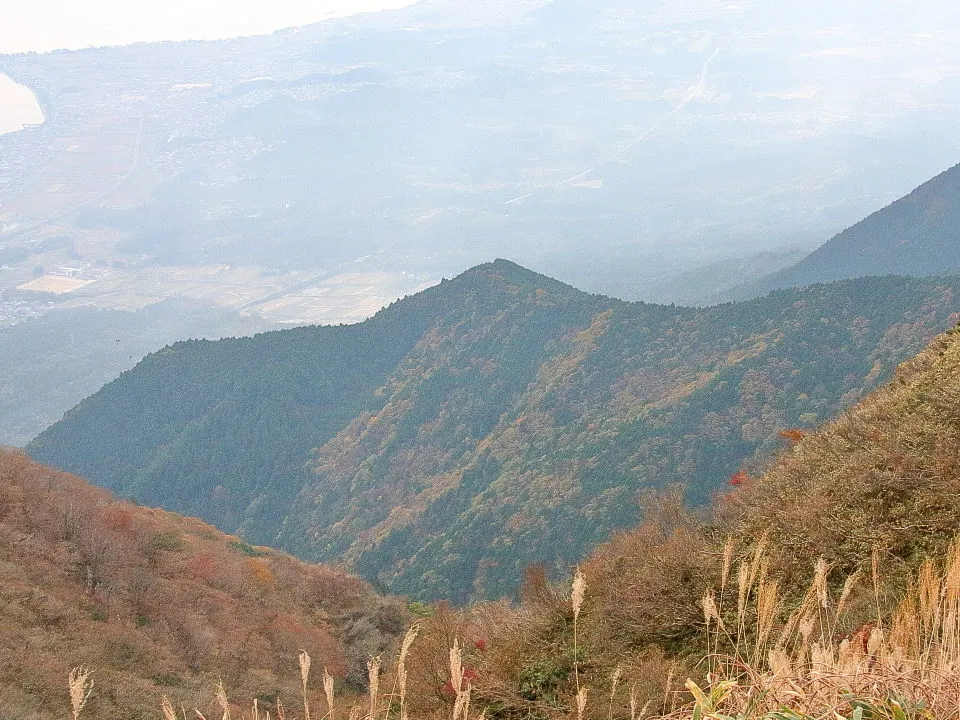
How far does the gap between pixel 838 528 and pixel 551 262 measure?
191 meters

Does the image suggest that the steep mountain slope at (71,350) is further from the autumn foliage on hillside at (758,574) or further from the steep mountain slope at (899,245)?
the autumn foliage on hillside at (758,574)

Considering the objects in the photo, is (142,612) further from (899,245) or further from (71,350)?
(71,350)

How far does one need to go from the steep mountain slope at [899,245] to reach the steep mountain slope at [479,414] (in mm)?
33565

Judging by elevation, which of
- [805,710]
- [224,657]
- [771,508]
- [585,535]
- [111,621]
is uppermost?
[805,710]

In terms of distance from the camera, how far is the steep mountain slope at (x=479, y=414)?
47.3 m

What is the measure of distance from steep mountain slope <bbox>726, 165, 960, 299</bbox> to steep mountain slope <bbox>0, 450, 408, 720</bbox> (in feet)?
241

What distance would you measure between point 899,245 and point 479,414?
5684 centimetres

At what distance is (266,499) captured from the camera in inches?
3014

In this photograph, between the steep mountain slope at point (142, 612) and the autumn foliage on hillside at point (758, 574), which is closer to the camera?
the autumn foliage on hillside at point (758, 574)

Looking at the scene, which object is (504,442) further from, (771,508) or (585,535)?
(771,508)

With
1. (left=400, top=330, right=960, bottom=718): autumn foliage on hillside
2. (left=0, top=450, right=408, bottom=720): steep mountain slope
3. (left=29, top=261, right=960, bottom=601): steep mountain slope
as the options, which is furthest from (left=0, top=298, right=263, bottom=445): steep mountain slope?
(left=400, top=330, right=960, bottom=718): autumn foliage on hillside

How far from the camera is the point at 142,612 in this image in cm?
2198

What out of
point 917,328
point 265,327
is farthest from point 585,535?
point 265,327

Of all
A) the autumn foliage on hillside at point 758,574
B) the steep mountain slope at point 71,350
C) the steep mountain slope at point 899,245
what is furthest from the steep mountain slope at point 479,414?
the steep mountain slope at point 71,350
